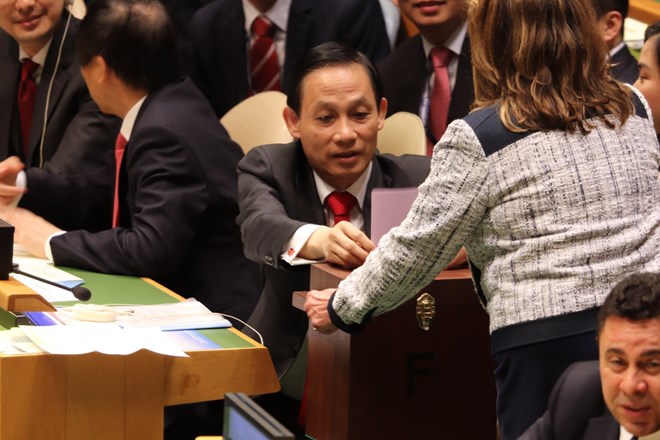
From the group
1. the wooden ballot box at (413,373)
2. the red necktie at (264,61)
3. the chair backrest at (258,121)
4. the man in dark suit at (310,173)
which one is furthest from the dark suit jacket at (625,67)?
the wooden ballot box at (413,373)

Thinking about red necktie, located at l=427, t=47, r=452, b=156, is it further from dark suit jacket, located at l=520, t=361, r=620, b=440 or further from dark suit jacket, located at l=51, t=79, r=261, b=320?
dark suit jacket, located at l=520, t=361, r=620, b=440

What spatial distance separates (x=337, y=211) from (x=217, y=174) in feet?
2.04

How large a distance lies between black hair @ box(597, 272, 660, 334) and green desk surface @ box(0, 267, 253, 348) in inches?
48.1

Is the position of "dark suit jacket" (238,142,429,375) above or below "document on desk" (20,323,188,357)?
above

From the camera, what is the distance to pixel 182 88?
12.7ft

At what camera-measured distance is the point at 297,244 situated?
296cm

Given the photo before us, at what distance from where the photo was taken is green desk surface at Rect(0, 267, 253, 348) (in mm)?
3002

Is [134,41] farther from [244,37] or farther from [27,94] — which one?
[244,37]

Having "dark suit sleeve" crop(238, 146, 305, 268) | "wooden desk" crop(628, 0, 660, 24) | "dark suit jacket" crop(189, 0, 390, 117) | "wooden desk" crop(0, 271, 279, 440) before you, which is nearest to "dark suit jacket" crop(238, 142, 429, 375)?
"dark suit sleeve" crop(238, 146, 305, 268)

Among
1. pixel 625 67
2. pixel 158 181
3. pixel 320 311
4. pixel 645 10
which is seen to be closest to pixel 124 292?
pixel 158 181

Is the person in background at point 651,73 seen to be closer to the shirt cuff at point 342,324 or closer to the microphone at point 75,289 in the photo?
the shirt cuff at point 342,324

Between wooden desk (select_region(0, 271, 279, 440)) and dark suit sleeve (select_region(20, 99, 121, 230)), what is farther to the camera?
dark suit sleeve (select_region(20, 99, 121, 230))

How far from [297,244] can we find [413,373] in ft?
1.57

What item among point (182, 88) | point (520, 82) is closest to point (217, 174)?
point (182, 88)
